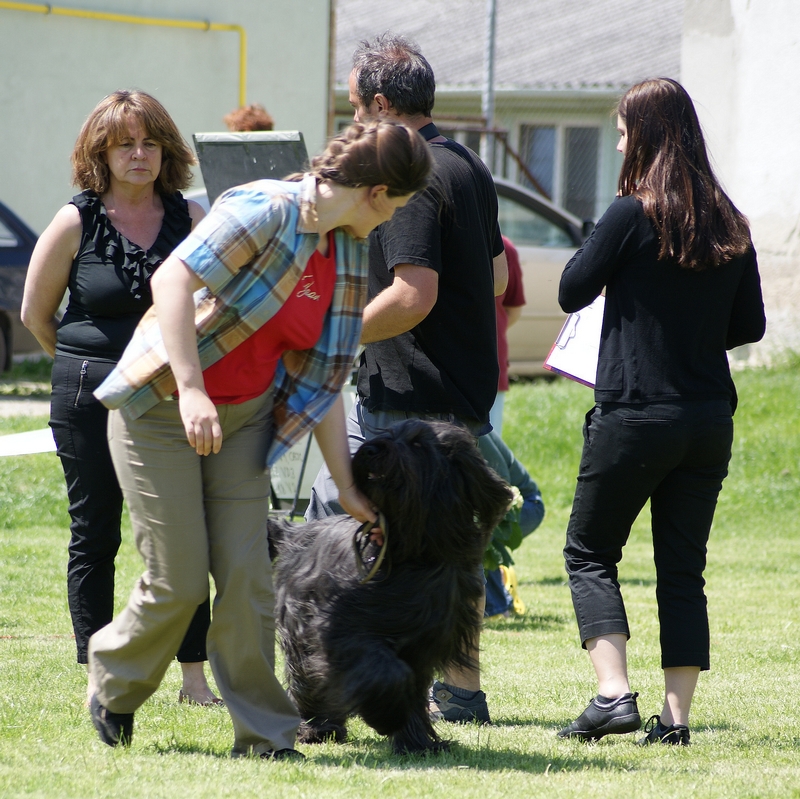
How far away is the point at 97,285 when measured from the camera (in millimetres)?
3785

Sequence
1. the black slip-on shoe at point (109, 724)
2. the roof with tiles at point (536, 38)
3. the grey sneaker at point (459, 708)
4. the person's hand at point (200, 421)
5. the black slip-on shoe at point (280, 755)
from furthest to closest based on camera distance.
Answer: the roof with tiles at point (536, 38), the grey sneaker at point (459, 708), the black slip-on shoe at point (109, 724), the black slip-on shoe at point (280, 755), the person's hand at point (200, 421)

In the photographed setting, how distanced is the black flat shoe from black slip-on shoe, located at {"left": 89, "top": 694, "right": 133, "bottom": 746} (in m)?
1.40

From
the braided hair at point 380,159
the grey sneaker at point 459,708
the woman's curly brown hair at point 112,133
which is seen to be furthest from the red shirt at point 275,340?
the grey sneaker at point 459,708

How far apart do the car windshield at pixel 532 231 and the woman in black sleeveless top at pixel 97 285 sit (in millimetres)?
8973

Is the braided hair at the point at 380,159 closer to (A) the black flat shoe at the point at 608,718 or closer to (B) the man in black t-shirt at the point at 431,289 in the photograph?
(B) the man in black t-shirt at the point at 431,289

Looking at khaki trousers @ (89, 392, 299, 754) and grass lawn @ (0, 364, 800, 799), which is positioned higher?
khaki trousers @ (89, 392, 299, 754)

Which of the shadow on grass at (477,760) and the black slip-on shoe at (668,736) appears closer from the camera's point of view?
the shadow on grass at (477,760)

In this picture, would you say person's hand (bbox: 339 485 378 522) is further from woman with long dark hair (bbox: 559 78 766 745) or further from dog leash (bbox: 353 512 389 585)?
woman with long dark hair (bbox: 559 78 766 745)

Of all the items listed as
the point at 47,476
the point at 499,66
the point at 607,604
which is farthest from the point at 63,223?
the point at 499,66

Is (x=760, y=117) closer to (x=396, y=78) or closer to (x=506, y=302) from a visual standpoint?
(x=506, y=302)

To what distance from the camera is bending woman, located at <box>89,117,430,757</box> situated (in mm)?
3010

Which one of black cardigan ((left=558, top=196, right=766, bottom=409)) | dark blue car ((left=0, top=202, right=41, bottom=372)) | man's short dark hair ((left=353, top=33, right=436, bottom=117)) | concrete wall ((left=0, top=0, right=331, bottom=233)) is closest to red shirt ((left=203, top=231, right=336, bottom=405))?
man's short dark hair ((left=353, top=33, right=436, bottom=117))

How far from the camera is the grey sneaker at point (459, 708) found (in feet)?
13.0

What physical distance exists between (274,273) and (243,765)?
1309 millimetres
